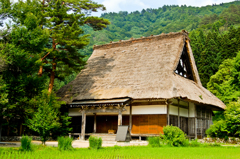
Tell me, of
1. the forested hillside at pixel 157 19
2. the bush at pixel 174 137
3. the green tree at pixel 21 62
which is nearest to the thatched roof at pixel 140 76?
the bush at pixel 174 137

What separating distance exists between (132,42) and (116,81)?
6474 millimetres

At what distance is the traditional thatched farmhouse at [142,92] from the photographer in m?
16.3

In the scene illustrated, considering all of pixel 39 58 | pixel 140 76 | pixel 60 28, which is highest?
pixel 60 28

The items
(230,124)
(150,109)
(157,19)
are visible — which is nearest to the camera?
(230,124)

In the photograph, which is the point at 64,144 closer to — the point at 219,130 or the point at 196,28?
the point at 219,130

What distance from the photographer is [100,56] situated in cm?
2455

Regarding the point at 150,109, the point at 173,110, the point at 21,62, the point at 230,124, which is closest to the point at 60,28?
the point at 21,62

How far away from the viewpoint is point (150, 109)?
16500 millimetres

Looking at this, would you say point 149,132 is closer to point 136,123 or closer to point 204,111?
point 136,123

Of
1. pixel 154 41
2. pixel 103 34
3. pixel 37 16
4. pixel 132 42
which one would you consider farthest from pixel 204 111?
pixel 103 34

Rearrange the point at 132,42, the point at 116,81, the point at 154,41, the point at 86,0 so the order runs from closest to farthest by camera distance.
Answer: the point at 116,81, the point at 86,0, the point at 154,41, the point at 132,42

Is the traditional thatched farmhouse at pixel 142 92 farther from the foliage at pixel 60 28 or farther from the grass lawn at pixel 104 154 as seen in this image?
the grass lawn at pixel 104 154

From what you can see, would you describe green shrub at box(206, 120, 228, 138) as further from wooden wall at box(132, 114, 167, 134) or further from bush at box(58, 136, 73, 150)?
bush at box(58, 136, 73, 150)

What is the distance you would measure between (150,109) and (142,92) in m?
1.35
